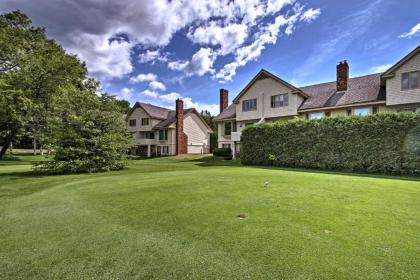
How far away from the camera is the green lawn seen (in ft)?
9.83

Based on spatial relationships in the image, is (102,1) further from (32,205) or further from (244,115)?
(244,115)

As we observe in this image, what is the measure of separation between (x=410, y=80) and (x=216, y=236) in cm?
2190

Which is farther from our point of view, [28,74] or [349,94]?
[28,74]

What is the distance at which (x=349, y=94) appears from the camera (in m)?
22.0

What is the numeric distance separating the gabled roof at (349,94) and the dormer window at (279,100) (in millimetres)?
1745

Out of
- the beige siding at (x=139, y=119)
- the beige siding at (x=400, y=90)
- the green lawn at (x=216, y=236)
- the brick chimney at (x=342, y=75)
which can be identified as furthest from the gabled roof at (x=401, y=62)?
the beige siding at (x=139, y=119)

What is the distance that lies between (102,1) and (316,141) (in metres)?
16.1

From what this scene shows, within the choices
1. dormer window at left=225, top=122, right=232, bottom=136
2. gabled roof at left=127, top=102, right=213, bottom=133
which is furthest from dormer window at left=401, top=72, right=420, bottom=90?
gabled roof at left=127, top=102, right=213, bottom=133

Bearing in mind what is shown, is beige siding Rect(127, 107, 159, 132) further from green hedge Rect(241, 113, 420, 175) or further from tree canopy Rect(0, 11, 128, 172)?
green hedge Rect(241, 113, 420, 175)

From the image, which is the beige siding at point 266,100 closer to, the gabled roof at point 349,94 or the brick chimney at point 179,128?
the gabled roof at point 349,94

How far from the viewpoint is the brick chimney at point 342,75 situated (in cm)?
2251

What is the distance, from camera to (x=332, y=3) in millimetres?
13805

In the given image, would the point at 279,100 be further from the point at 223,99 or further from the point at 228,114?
the point at 223,99

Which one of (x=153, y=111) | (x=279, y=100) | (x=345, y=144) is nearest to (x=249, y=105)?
(x=279, y=100)
